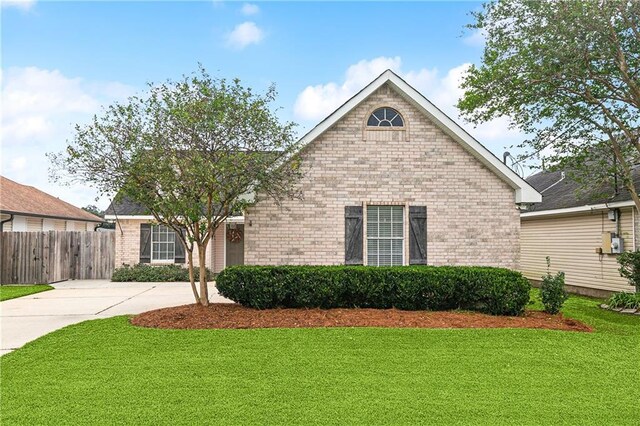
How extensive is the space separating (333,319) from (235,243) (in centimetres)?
1245

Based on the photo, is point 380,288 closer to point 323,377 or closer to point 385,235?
point 385,235

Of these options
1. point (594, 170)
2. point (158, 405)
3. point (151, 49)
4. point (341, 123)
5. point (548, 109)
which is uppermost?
point (151, 49)

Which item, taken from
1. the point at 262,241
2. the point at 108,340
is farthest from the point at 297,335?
the point at 262,241

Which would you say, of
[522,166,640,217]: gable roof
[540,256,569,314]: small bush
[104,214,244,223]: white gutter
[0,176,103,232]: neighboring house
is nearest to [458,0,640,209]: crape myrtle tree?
[522,166,640,217]: gable roof

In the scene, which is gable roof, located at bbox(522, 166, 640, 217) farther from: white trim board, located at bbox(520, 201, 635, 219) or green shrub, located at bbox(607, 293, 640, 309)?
green shrub, located at bbox(607, 293, 640, 309)

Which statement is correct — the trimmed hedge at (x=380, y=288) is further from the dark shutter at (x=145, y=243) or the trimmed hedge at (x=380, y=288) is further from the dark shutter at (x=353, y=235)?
the dark shutter at (x=145, y=243)

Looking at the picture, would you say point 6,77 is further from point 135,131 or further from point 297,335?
point 297,335

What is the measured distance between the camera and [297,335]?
25.8 feet

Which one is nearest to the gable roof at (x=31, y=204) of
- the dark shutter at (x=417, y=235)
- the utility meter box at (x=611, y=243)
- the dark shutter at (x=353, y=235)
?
the dark shutter at (x=353, y=235)

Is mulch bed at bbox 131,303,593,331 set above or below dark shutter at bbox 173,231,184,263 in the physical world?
below

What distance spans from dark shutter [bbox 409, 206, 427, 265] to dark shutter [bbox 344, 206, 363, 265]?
1.31 metres

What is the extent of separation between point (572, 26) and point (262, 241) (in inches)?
368


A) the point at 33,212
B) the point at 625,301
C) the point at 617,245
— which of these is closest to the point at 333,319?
the point at 625,301

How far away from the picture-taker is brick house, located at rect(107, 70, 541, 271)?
11.4m
